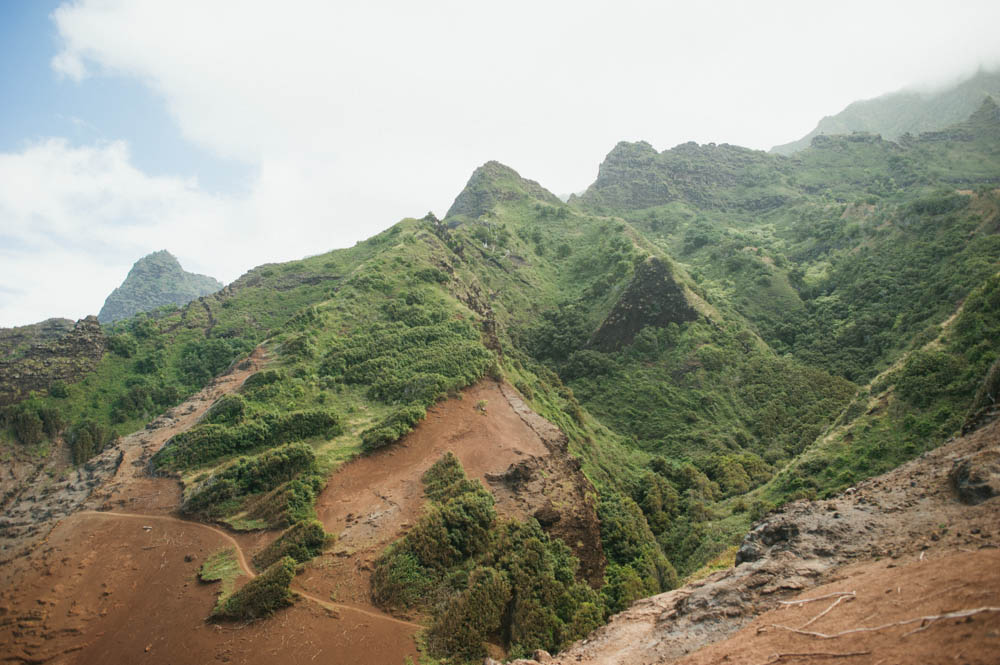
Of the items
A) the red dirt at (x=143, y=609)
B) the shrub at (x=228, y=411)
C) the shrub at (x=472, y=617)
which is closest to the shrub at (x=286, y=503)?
the red dirt at (x=143, y=609)

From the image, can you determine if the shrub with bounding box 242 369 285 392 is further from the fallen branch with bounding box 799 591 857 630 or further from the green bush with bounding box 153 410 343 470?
the fallen branch with bounding box 799 591 857 630

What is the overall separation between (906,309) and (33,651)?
55519 millimetres

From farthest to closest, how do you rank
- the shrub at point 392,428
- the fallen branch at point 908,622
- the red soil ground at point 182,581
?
the shrub at point 392,428
the red soil ground at point 182,581
the fallen branch at point 908,622

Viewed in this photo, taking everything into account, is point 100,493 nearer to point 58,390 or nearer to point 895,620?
point 895,620

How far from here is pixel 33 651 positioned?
11281mm

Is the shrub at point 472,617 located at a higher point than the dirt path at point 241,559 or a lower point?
lower

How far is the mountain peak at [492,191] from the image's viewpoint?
85.2 m

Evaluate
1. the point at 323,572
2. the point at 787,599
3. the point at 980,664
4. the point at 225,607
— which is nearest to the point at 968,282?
the point at 787,599

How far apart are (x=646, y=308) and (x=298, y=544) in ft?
129

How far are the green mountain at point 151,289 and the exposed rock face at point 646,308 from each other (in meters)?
94.1

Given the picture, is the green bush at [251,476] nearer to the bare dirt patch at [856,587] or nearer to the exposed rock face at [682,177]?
the bare dirt patch at [856,587]

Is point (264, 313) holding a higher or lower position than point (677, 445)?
higher

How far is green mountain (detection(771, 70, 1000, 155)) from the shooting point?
12406 centimetres

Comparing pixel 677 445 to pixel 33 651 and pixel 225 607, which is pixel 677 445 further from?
pixel 33 651
